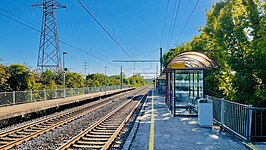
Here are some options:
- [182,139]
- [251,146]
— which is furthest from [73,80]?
[251,146]

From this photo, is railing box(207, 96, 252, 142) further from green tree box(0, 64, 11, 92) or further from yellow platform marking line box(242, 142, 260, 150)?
green tree box(0, 64, 11, 92)

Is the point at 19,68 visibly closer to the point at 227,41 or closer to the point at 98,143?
the point at 98,143

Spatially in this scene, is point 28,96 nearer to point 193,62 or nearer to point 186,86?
point 186,86

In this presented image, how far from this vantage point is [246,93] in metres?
8.80

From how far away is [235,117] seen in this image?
7.61 m

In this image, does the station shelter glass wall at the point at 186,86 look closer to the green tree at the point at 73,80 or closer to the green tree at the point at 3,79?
the green tree at the point at 3,79

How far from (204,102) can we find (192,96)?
4.46 metres

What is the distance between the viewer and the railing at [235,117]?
6.76 meters

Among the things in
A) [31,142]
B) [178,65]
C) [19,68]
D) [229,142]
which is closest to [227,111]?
[229,142]

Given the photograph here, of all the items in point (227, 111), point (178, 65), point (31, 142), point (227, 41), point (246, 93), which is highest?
point (227, 41)

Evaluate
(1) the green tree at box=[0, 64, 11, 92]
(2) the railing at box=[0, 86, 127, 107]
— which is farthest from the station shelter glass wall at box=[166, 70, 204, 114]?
(1) the green tree at box=[0, 64, 11, 92]

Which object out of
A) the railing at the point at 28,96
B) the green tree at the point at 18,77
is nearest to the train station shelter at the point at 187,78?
the railing at the point at 28,96

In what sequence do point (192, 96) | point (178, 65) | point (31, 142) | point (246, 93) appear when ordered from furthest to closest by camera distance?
point (192, 96), point (178, 65), point (246, 93), point (31, 142)

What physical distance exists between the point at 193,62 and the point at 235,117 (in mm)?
4957
